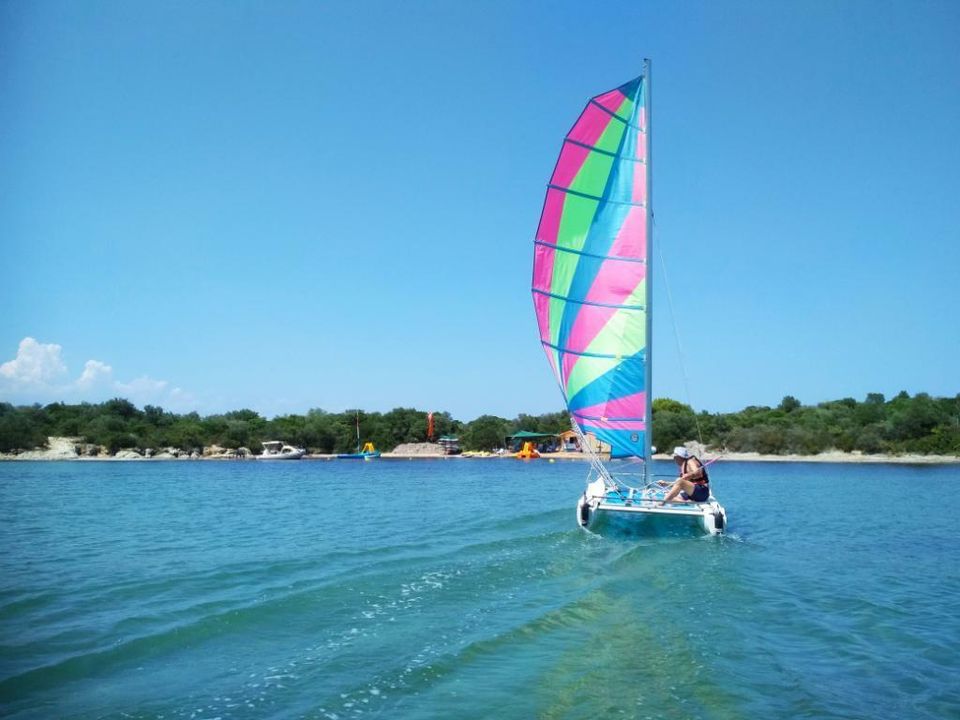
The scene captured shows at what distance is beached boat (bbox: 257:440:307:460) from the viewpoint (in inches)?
3344

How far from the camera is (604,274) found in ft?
56.8

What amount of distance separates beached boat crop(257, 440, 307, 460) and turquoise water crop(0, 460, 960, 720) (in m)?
66.2

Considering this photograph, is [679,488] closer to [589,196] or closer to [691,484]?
[691,484]

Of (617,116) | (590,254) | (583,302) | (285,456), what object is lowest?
(285,456)

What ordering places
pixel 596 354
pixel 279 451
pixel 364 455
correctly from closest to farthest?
pixel 596 354, pixel 364 455, pixel 279 451

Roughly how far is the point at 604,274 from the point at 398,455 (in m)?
78.6

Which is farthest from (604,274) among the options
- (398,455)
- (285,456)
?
(398,455)

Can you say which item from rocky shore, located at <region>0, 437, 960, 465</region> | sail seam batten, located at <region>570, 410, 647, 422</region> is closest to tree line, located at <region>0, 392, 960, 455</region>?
rocky shore, located at <region>0, 437, 960, 465</region>

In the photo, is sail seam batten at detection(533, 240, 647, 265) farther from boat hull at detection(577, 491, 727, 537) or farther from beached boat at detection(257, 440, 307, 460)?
beached boat at detection(257, 440, 307, 460)

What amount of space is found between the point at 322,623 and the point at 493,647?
8.48ft

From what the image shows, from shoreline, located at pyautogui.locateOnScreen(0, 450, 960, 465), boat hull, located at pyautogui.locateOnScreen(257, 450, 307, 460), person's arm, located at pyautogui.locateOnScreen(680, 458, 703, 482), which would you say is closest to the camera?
person's arm, located at pyautogui.locateOnScreen(680, 458, 703, 482)

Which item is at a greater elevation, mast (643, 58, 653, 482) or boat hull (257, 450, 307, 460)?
mast (643, 58, 653, 482)

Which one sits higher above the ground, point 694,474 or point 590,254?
point 590,254

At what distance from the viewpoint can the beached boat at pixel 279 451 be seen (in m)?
84.9
